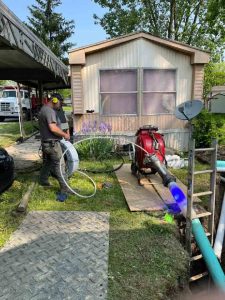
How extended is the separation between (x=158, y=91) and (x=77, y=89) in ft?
8.46

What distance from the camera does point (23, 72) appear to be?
6.96 metres

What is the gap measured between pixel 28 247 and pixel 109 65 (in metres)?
6.65

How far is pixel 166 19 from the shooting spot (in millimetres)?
25359

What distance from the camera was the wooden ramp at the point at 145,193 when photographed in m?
4.94

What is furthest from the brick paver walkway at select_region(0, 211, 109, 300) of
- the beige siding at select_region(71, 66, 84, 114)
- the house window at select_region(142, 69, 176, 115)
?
the house window at select_region(142, 69, 176, 115)

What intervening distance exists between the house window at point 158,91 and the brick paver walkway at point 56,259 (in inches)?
220

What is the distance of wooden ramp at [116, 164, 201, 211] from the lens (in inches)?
194

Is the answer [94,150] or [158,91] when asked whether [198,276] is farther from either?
[158,91]

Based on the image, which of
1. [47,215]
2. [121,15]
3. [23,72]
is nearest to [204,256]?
[47,215]

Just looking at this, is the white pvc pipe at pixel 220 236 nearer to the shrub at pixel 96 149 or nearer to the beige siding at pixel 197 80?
the shrub at pixel 96 149

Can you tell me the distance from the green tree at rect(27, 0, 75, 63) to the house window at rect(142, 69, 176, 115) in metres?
25.2

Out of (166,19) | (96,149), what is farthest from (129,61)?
(166,19)

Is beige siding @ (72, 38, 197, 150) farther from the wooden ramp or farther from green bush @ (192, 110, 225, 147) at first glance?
the wooden ramp

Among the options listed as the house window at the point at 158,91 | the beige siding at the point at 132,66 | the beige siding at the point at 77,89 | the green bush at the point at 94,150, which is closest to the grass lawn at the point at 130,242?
the green bush at the point at 94,150
